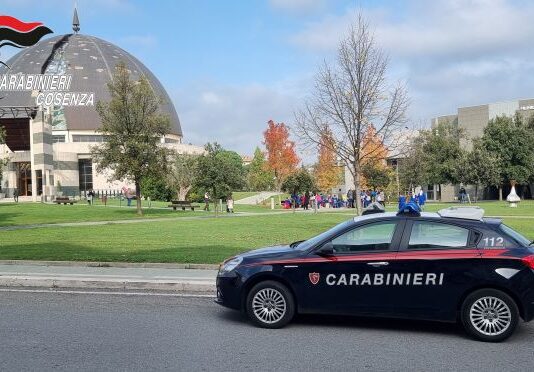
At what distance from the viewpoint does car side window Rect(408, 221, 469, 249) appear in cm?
704

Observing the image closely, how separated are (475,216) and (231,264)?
3.25 m

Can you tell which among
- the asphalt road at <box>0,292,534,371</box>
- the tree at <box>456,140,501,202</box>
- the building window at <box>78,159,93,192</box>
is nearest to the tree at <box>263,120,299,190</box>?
the tree at <box>456,140,501,202</box>

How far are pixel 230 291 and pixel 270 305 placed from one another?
0.57 m

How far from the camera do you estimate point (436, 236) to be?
7.11 m

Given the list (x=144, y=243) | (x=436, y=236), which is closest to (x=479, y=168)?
(x=144, y=243)

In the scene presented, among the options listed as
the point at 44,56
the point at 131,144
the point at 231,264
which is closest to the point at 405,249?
the point at 231,264

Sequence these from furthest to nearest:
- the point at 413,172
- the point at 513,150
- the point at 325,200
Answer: the point at 413,172
the point at 513,150
the point at 325,200

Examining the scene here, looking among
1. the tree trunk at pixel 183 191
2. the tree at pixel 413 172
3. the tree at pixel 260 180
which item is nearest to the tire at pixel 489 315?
the tree trunk at pixel 183 191

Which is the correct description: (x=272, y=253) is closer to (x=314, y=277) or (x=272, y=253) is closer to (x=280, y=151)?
(x=314, y=277)

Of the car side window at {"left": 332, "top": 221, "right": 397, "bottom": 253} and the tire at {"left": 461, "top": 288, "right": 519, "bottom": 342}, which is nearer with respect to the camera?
the tire at {"left": 461, "top": 288, "right": 519, "bottom": 342}

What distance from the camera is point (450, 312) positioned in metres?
6.86

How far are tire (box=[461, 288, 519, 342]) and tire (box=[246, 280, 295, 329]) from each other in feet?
7.09

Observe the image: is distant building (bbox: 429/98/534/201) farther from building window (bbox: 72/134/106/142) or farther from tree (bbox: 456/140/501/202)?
building window (bbox: 72/134/106/142)

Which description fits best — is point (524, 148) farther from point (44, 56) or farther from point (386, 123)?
point (44, 56)
